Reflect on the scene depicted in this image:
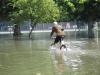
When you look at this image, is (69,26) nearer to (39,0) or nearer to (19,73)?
(39,0)

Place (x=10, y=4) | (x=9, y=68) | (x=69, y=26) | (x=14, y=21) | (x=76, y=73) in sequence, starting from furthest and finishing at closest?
(x=69, y=26) < (x=10, y=4) < (x=14, y=21) < (x=9, y=68) < (x=76, y=73)

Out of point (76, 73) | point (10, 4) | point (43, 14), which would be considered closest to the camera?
point (76, 73)

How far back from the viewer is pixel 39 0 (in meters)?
41.9

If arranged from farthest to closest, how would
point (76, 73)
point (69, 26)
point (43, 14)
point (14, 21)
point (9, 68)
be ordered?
point (69, 26) → point (14, 21) → point (43, 14) → point (9, 68) → point (76, 73)

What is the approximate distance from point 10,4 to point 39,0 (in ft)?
25.3

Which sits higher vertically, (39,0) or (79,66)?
→ (39,0)

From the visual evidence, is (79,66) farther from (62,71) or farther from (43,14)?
(43,14)

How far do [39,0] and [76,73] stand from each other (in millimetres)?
29926

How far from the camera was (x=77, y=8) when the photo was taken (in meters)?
45.8

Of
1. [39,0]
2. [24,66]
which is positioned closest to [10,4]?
[39,0]

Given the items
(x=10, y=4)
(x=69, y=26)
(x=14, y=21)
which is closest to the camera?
(x=14, y=21)

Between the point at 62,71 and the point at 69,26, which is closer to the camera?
the point at 62,71

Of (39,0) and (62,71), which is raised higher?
(39,0)

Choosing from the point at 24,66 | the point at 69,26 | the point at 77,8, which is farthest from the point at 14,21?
the point at 69,26
